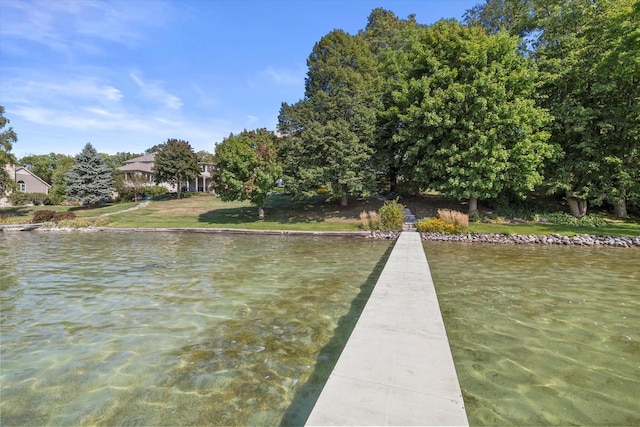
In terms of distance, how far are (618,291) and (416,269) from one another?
4630mm

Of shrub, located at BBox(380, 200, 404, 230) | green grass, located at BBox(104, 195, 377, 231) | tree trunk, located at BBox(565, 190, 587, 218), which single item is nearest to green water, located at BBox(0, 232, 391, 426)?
shrub, located at BBox(380, 200, 404, 230)

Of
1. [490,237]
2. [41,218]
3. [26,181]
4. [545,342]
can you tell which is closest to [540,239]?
[490,237]

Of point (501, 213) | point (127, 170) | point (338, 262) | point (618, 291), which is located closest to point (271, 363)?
point (338, 262)

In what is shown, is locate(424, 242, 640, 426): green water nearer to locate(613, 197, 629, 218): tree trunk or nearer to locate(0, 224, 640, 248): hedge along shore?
locate(0, 224, 640, 248): hedge along shore

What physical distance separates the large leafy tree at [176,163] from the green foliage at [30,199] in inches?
542

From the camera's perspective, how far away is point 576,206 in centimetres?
2152

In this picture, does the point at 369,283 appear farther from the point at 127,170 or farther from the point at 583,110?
the point at 127,170

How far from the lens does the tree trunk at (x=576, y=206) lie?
2134 centimetres

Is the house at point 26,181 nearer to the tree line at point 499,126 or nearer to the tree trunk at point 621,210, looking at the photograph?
the tree line at point 499,126

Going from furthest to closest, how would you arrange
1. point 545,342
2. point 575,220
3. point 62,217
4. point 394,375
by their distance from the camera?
point 62,217
point 575,220
point 545,342
point 394,375

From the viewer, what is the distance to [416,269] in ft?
26.8

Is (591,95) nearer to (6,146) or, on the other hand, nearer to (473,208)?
(473,208)

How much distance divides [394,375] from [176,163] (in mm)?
40963

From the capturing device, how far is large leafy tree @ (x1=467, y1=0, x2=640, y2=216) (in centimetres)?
1903
